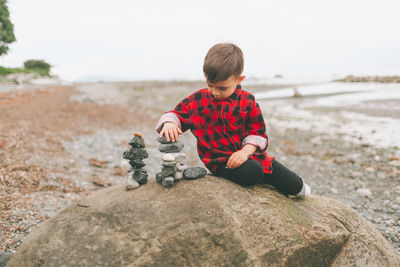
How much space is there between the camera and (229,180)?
3688 millimetres

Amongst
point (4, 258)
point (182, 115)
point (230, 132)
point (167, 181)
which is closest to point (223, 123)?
point (230, 132)

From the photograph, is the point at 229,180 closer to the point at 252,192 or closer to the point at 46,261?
the point at 252,192

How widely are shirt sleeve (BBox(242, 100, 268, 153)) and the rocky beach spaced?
130cm

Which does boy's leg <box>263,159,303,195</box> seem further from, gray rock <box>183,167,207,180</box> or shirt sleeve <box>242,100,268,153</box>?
gray rock <box>183,167,207,180</box>

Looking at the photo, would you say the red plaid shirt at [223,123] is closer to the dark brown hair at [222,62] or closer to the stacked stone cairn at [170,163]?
the stacked stone cairn at [170,163]

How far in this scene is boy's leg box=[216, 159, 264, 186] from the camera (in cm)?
346

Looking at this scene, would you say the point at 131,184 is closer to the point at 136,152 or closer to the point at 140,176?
the point at 140,176

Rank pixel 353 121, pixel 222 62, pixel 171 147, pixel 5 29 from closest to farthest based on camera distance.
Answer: pixel 222 62, pixel 171 147, pixel 353 121, pixel 5 29

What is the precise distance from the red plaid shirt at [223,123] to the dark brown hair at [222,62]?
427mm

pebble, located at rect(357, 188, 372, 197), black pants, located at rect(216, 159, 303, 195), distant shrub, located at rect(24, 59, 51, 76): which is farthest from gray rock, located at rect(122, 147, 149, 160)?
distant shrub, located at rect(24, 59, 51, 76)

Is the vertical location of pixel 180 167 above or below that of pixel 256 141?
below

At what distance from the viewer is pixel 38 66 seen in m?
57.3

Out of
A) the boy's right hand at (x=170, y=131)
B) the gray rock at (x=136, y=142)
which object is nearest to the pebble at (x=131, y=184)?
the gray rock at (x=136, y=142)

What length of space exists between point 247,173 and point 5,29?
40.4m
